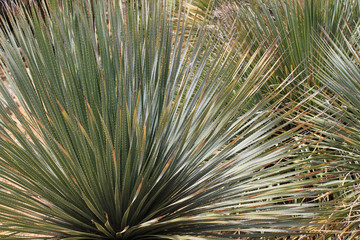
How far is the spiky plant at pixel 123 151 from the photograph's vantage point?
1508 millimetres

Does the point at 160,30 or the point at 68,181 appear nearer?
the point at 68,181

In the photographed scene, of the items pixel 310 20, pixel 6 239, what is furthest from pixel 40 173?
pixel 310 20

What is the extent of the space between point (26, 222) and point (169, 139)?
66 centimetres

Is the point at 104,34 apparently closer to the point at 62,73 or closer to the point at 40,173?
the point at 62,73

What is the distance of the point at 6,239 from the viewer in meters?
1.37

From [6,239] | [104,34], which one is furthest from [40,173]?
[104,34]

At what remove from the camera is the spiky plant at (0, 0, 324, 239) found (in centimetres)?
151

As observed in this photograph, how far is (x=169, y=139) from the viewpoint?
5.66ft

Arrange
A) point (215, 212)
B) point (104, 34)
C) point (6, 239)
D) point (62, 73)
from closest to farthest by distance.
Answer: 1. point (6, 239)
2. point (215, 212)
3. point (62, 73)
4. point (104, 34)

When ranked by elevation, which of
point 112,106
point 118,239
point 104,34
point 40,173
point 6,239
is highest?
point 104,34

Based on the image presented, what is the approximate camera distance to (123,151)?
1579 mm

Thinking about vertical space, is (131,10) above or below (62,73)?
above

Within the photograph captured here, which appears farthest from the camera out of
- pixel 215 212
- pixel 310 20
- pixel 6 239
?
pixel 310 20

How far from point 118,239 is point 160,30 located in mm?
944
